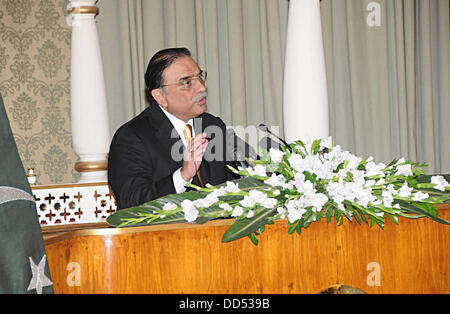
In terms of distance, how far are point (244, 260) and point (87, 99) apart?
118 inches

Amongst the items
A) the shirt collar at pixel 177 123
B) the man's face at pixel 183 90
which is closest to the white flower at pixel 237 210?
the man's face at pixel 183 90

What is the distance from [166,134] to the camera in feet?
9.61

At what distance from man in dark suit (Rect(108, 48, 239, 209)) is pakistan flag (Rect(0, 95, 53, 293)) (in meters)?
1.62

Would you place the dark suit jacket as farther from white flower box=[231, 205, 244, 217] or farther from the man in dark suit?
white flower box=[231, 205, 244, 217]

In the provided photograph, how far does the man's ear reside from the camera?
2924 mm

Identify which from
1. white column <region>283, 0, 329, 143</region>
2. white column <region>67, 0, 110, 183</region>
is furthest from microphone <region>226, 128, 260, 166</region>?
white column <region>67, 0, 110, 183</region>

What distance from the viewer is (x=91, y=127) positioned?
4074mm

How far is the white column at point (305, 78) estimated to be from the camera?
3635mm

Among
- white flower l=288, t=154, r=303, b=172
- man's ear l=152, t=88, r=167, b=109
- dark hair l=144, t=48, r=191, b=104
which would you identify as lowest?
white flower l=288, t=154, r=303, b=172

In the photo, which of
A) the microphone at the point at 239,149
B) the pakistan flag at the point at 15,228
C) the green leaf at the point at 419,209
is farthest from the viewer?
the microphone at the point at 239,149

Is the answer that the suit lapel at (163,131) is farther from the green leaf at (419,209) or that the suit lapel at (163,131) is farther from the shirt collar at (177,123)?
the green leaf at (419,209)

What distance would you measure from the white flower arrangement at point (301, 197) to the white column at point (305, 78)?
2198 millimetres
